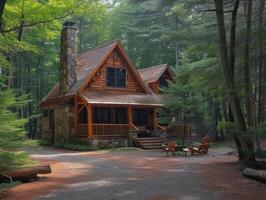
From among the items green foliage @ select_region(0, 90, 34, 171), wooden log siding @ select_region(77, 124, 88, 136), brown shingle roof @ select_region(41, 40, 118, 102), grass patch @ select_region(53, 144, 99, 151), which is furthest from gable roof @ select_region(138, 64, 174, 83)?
green foliage @ select_region(0, 90, 34, 171)

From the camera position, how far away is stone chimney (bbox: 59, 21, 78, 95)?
28.5 m

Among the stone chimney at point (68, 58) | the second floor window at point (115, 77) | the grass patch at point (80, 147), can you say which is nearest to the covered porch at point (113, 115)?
the grass patch at point (80, 147)

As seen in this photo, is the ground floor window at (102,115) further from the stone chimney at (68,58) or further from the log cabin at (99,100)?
the stone chimney at (68,58)

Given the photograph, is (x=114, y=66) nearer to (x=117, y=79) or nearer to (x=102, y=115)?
(x=117, y=79)

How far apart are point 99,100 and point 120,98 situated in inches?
90.2

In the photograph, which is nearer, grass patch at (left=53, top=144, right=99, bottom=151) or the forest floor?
the forest floor

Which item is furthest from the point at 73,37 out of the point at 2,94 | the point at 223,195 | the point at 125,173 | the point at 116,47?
the point at 223,195

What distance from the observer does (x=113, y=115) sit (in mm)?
29562

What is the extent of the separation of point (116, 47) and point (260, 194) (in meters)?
21.0

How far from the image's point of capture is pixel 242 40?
571 inches

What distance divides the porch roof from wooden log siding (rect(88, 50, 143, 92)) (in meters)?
0.59

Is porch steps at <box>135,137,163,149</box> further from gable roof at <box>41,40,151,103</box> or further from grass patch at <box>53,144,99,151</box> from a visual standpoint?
gable roof at <box>41,40,151,103</box>

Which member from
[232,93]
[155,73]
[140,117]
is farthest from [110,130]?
[232,93]

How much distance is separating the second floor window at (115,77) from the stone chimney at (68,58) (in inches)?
96.1
